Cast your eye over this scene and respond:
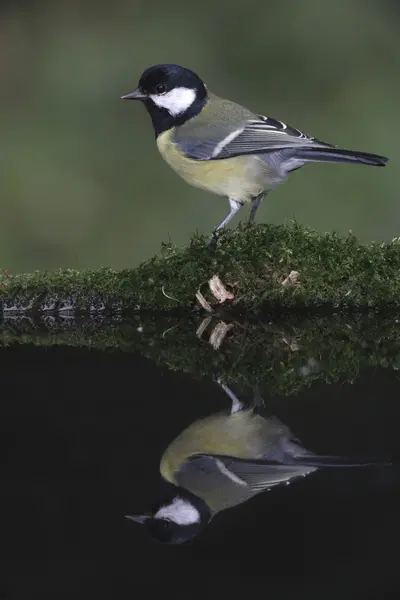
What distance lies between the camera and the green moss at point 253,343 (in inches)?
69.3

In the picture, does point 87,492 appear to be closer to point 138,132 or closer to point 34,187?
point 34,187

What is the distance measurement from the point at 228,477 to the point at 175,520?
169mm

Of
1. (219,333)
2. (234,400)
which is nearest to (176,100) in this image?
(219,333)

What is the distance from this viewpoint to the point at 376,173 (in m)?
4.80

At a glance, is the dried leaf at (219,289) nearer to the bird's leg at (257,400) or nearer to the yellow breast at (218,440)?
the bird's leg at (257,400)

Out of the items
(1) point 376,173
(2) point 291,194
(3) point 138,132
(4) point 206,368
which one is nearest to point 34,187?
(3) point 138,132

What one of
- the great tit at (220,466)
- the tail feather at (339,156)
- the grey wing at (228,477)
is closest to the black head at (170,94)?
the tail feather at (339,156)

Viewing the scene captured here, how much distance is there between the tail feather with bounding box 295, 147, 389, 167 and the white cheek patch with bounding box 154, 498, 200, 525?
4.53 feet

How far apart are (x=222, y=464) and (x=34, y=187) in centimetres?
364

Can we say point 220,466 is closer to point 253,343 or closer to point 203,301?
point 253,343

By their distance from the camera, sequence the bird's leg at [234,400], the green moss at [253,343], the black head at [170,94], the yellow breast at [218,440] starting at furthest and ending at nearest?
the black head at [170,94]
the green moss at [253,343]
the bird's leg at [234,400]
the yellow breast at [218,440]

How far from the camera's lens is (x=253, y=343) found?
6.75 ft

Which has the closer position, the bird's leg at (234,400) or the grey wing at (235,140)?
the bird's leg at (234,400)

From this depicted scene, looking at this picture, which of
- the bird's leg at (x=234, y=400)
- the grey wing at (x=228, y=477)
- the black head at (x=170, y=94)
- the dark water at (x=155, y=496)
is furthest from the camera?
the black head at (x=170, y=94)
